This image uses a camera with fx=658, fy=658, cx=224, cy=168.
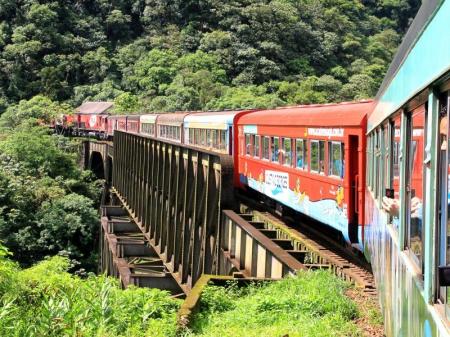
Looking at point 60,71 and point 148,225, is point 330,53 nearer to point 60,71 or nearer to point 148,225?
point 60,71

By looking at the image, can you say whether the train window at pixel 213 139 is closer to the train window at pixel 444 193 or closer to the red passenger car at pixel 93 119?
the train window at pixel 444 193

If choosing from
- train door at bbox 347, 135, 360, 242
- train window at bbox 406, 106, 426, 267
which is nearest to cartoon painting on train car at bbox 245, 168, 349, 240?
train door at bbox 347, 135, 360, 242

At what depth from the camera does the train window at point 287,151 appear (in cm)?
1295

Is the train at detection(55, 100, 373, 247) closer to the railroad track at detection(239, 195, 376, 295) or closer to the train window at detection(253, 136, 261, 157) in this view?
the train window at detection(253, 136, 261, 157)

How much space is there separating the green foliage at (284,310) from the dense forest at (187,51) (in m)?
47.4

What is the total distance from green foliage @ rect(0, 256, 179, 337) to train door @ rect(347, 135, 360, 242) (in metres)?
2.84

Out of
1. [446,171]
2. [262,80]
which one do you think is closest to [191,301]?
[446,171]

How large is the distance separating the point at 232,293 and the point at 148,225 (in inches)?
580

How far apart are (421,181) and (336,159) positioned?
721 centimetres

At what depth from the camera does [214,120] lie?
20.1m

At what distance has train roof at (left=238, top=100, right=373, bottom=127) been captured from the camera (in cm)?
969

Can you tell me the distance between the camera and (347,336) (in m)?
6.21

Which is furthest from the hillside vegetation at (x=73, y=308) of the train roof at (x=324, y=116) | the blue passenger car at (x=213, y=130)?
the blue passenger car at (x=213, y=130)

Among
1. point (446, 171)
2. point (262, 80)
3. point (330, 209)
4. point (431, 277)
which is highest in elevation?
point (262, 80)
